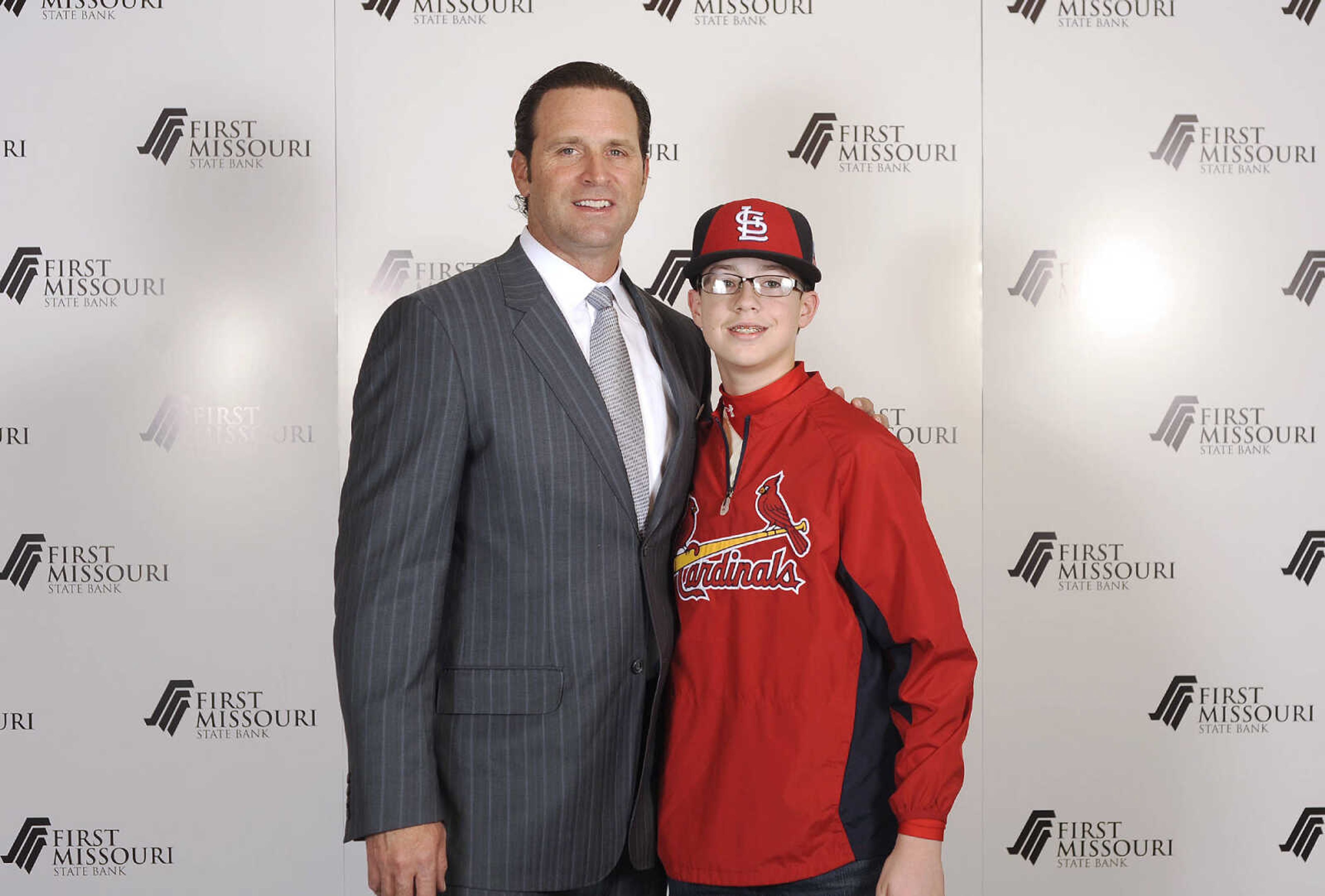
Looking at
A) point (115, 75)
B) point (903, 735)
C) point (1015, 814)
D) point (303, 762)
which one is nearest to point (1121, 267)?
point (1015, 814)

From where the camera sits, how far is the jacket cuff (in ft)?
4.76

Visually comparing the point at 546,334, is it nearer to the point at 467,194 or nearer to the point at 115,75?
the point at 467,194

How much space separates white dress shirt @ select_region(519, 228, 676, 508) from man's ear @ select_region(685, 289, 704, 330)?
0.12m

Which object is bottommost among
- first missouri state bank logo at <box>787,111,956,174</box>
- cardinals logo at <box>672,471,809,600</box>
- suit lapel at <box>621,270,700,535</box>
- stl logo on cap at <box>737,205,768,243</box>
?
cardinals logo at <box>672,471,809,600</box>

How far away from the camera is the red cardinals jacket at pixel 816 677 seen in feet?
4.87

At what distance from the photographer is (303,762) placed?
9.52 feet

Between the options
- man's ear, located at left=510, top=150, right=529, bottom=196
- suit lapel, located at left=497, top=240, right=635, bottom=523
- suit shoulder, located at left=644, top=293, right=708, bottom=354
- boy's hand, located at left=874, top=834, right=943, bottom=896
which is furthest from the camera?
suit shoulder, located at left=644, top=293, right=708, bottom=354

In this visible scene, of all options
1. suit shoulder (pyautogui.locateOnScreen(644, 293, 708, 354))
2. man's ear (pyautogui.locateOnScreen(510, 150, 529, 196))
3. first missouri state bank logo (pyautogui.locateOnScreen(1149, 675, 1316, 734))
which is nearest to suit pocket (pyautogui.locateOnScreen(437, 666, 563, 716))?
suit shoulder (pyautogui.locateOnScreen(644, 293, 708, 354))

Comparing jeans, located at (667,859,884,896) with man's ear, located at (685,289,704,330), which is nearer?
jeans, located at (667,859,884,896)

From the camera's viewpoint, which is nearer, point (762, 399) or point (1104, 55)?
point (762, 399)

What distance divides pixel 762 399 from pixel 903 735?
0.54m

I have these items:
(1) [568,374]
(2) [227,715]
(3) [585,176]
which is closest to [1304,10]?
(3) [585,176]

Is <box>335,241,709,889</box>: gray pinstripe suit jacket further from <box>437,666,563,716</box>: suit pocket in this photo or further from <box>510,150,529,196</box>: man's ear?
<box>510,150,529,196</box>: man's ear

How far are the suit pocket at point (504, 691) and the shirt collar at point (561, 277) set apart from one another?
57 centimetres
